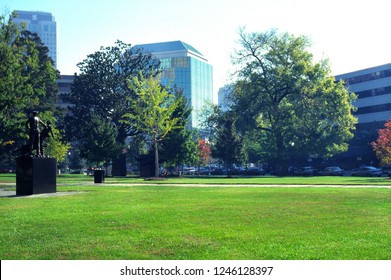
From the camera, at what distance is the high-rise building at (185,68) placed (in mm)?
179875

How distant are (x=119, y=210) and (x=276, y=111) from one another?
48.0 metres

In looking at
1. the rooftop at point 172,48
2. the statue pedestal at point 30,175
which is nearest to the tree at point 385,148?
the statue pedestal at point 30,175

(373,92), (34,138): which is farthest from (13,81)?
(373,92)

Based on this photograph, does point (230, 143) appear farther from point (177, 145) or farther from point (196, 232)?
point (196, 232)

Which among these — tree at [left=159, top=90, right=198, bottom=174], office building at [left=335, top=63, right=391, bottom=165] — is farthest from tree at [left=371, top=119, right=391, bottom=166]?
office building at [left=335, top=63, right=391, bottom=165]

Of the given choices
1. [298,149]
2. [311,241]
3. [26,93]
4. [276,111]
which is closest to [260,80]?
[276,111]

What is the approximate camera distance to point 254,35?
203ft

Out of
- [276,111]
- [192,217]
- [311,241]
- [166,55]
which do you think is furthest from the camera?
[166,55]

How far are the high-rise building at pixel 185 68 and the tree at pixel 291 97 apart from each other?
110922mm

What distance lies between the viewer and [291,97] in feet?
197

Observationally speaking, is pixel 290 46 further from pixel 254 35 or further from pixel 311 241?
pixel 311 241

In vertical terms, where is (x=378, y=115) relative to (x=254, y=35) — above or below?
below

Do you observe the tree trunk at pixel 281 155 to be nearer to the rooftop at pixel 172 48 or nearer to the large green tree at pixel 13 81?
the large green tree at pixel 13 81

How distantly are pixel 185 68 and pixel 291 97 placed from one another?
123284 millimetres
